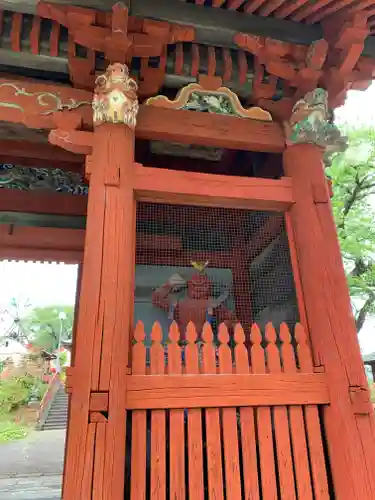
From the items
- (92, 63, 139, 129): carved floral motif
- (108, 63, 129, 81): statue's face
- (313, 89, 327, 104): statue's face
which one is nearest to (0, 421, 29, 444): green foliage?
(92, 63, 139, 129): carved floral motif

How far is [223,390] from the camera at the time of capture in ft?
→ 7.66

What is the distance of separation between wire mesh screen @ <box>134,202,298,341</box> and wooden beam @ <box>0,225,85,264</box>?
1.30 meters

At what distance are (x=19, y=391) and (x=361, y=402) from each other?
22.2 meters

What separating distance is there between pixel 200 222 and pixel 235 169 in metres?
1.45

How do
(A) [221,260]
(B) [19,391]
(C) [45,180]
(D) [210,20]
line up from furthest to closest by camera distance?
(B) [19,391] → (C) [45,180] → (A) [221,260] → (D) [210,20]

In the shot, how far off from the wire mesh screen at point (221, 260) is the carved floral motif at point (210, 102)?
0.86m

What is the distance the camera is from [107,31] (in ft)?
9.63

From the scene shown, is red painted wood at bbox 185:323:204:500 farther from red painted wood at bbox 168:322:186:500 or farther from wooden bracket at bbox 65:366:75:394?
wooden bracket at bbox 65:366:75:394

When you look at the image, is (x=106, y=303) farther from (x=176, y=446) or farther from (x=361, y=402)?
(x=361, y=402)

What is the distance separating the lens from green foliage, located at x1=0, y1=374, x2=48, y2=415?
20109mm

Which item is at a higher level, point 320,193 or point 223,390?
point 320,193

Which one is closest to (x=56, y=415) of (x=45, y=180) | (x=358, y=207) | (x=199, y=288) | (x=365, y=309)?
(x=365, y=309)

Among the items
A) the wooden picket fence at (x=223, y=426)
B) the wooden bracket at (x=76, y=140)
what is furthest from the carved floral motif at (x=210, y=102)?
the wooden picket fence at (x=223, y=426)

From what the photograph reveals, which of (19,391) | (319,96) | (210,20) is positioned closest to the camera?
(210,20)
